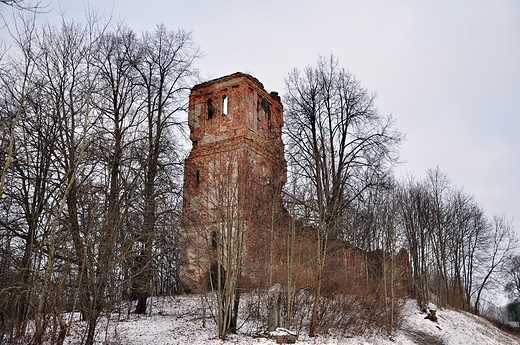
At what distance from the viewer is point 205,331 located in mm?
15688

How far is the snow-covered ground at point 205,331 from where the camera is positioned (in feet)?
47.2

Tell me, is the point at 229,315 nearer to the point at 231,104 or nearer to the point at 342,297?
the point at 342,297

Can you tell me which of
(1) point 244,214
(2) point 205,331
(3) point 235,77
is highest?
(3) point 235,77

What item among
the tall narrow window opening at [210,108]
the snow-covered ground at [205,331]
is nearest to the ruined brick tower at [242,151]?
the tall narrow window opening at [210,108]

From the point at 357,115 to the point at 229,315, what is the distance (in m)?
13.6

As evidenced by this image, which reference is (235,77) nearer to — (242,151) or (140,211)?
(242,151)

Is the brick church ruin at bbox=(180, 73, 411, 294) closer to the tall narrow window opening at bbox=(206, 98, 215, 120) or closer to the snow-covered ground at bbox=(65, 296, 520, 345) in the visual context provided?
the tall narrow window opening at bbox=(206, 98, 215, 120)

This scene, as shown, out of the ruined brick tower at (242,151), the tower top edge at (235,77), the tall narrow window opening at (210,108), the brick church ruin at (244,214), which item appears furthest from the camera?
the tall narrow window opening at (210,108)

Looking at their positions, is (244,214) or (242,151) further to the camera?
(242,151)

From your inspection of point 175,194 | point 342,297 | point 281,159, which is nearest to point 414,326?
point 342,297

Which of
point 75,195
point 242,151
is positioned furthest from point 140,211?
point 242,151

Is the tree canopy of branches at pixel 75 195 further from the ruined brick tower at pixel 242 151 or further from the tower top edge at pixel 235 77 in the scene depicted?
the tower top edge at pixel 235 77

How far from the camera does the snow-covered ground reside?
47.2ft

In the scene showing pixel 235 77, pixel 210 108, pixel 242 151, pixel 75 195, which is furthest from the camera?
pixel 210 108
